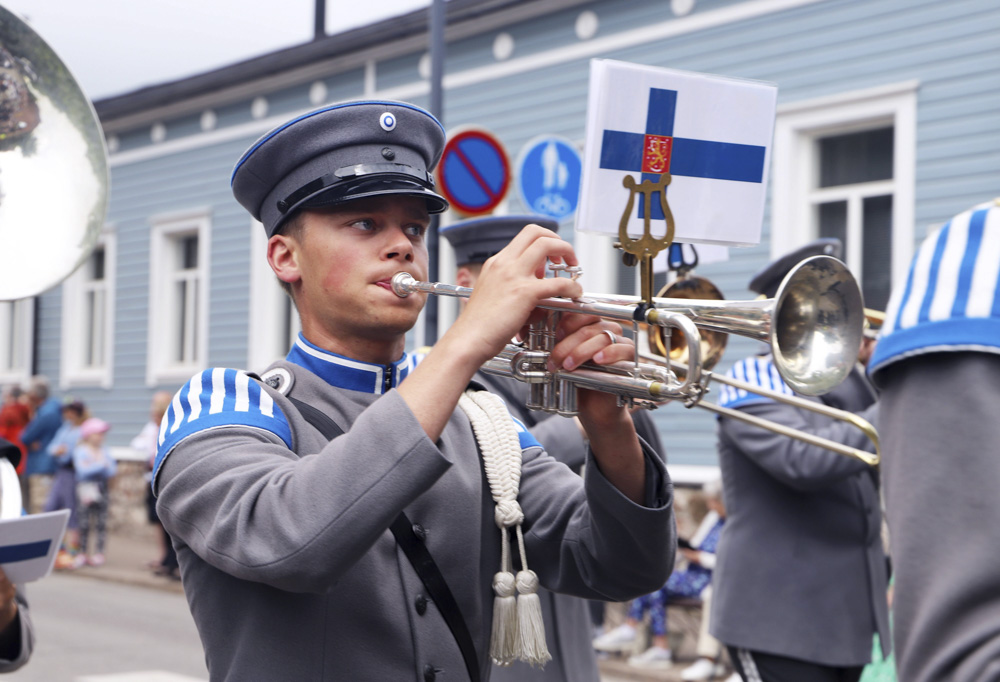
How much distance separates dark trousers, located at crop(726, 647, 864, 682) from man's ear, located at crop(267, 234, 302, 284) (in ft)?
7.53

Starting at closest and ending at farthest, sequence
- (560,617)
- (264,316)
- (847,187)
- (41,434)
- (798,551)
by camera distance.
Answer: (560,617) < (798,551) < (847,187) < (41,434) < (264,316)

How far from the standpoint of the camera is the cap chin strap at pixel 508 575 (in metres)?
2.01

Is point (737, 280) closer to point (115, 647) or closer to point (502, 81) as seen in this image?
point (502, 81)

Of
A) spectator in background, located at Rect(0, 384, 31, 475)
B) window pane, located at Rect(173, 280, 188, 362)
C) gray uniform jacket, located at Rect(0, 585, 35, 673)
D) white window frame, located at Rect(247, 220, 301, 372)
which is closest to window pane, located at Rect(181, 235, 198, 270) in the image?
window pane, located at Rect(173, 280, 188, 362)

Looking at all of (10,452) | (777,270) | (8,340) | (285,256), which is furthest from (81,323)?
(285,256)

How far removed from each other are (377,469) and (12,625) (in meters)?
1.44

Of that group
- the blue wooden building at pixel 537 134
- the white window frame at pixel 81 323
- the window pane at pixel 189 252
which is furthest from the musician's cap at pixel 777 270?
the white window frame at pixel 81 323

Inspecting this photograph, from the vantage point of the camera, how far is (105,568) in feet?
41.0

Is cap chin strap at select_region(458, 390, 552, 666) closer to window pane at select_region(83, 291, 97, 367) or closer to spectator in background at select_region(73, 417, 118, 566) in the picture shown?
spectator in background at select_region(73, 417, 118, 566)

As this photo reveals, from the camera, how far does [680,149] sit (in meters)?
2.15

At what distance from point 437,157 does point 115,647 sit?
6.87 metres

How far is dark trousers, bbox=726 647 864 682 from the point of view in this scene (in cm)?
368

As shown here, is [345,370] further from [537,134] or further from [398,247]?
[537,134]

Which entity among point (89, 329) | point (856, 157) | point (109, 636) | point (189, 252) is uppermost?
point (856, 157)
